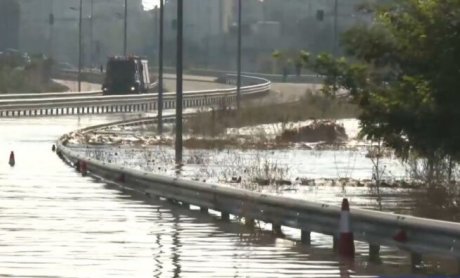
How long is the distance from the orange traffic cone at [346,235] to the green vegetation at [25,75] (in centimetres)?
10339

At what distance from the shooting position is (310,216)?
Answer: 19891mm

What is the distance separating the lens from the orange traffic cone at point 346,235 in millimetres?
18531

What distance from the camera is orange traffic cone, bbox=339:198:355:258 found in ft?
60.8

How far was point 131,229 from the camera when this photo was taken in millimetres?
22328

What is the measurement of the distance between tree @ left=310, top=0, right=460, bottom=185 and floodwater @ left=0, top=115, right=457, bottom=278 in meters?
3.08

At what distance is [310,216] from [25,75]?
4689 inches

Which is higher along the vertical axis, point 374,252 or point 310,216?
point 310,216

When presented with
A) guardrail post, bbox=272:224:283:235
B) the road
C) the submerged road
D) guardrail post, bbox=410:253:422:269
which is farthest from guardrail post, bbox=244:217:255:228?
the road

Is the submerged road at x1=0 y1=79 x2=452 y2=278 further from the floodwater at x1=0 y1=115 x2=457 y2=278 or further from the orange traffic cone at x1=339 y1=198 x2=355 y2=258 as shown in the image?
the orange traffic cone at x1=339 y1=198 x2=355 y2=258

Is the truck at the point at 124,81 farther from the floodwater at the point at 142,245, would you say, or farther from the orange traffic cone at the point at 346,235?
the orange traffic cone at the point at 346,235

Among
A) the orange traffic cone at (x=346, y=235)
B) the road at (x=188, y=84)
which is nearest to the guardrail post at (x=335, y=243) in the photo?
the orange traffic cone at (x=346, y=235)

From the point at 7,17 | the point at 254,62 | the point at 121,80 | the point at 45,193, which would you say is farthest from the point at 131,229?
the point at 7,17

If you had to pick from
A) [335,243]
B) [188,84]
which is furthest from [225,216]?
[188,84]

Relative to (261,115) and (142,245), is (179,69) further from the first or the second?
(261,115)
